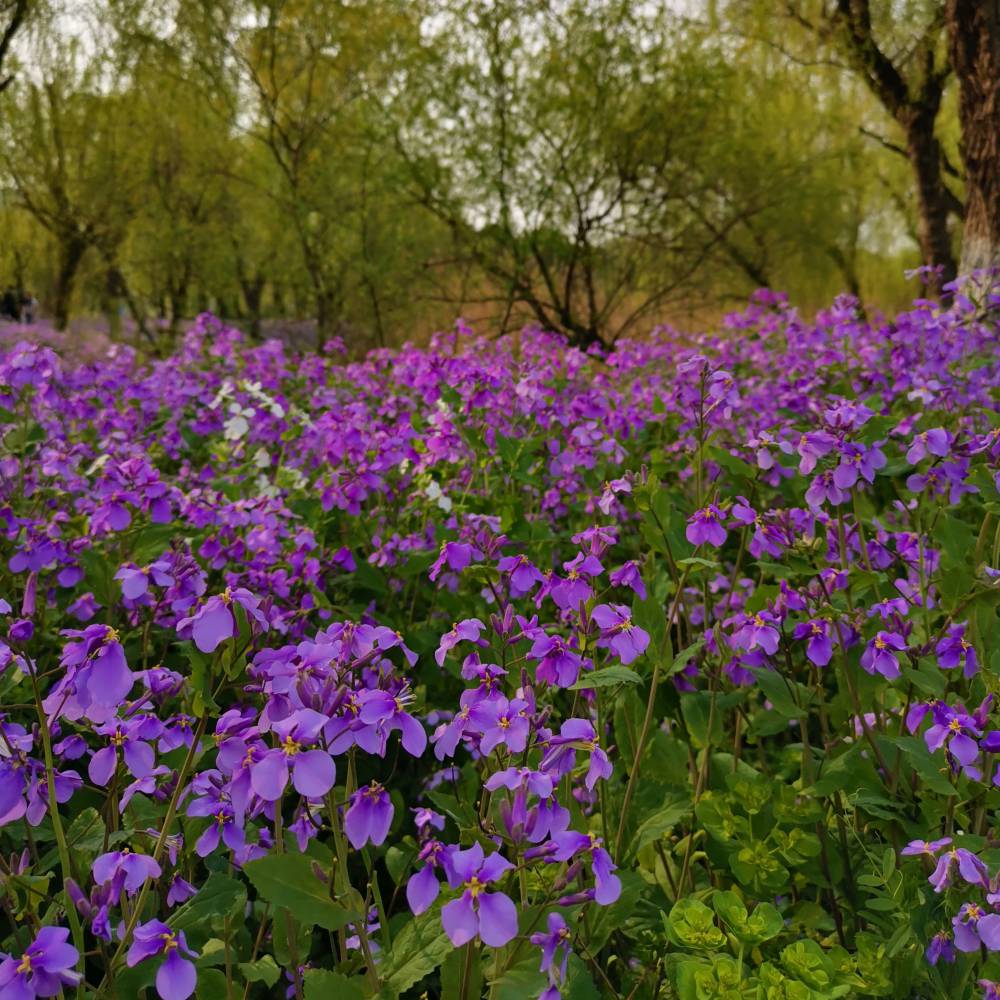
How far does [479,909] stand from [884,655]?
1.04 meters

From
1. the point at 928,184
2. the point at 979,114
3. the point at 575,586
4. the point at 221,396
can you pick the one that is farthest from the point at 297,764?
the point at 928,184

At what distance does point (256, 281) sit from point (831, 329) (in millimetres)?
15384

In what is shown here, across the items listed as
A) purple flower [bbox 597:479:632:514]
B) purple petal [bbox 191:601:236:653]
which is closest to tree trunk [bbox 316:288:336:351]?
purple flower [bbox 597:479:632:514]

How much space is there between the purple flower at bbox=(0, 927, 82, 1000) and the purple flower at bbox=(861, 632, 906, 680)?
4.58 ft

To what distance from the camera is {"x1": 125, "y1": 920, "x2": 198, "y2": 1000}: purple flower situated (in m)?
1.04

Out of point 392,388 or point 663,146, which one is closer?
point 392,388

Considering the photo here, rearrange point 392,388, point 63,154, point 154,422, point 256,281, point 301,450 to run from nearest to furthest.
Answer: point 301,450 < point 154,422 < point 392,388 < point 63,154 < point 256,281

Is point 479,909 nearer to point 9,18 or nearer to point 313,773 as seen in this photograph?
point 313,773

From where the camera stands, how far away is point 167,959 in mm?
1069

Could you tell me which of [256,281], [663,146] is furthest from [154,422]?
[256,281]

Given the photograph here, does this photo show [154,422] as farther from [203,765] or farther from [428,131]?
[428,131]

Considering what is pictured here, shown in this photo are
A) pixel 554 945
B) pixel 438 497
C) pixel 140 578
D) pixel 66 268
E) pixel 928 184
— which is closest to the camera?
pixel 554 945

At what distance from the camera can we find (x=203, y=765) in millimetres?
1878

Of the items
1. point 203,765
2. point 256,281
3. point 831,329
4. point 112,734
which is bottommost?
point 203,765
